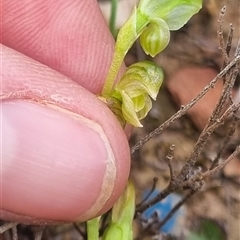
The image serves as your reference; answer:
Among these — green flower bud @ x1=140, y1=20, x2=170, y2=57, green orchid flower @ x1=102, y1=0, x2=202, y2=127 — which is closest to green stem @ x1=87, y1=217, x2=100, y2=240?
green orchid flower @ x1=102, y1=0, x2=202, y2=127

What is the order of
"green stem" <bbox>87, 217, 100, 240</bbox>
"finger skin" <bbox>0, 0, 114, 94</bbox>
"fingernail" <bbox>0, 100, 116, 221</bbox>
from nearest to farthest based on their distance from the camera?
"fingernail" <bbox>0, 100, 116, 221</bbox>
"green stem" <bbox>87, 217, 100, 240</bbox>
"finger skin" <bbox>0, 0, 114, 94</bbox>

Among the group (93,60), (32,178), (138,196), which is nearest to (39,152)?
(32,178)

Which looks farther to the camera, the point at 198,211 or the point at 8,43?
the point at 198,211

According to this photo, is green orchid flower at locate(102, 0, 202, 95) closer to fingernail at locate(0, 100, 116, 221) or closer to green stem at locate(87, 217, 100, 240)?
fingernail at locate(0, 100, 116, 221)

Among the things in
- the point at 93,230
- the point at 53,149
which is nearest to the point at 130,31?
the point at 53,149

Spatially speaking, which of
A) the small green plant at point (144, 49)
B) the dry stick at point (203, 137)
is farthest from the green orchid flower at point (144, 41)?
the dry stick at point (203, 137)

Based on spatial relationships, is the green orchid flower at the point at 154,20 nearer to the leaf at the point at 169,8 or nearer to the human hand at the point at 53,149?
the leaf at the point at 169,8

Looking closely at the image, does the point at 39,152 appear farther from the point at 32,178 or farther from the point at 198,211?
the point at 198,211
